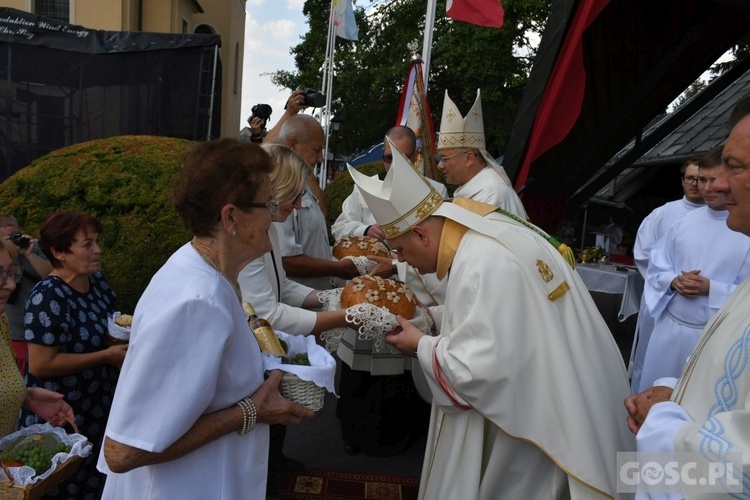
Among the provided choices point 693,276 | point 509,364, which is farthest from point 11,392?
point 693,276

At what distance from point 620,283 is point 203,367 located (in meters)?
7.15

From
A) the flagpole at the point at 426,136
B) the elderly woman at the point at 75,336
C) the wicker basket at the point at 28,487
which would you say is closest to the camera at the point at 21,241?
the elderly woman at the point at 75,336

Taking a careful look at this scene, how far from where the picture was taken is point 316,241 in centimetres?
400

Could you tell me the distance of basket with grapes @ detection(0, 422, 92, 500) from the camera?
6.39ft

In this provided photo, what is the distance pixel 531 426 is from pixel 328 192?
6.88 m

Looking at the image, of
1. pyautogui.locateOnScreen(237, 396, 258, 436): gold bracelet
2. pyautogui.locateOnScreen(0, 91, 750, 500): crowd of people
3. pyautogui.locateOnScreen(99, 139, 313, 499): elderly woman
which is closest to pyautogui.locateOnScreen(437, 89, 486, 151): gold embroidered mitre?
pyautogui.locateOnScreen(0, 91, 750, 500): crowd of people

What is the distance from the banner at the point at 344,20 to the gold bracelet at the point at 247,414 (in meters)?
15.0

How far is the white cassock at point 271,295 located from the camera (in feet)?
9.43

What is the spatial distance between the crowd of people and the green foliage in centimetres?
87

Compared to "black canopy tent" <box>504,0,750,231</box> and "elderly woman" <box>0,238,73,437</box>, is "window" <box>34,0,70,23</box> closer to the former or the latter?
"black canopy tent" <box>504,0,750,231</box>

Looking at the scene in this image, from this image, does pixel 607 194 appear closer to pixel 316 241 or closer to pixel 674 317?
pixel 674 317

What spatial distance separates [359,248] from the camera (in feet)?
13.6

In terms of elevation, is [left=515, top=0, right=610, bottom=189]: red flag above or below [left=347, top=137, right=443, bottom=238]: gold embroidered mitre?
above

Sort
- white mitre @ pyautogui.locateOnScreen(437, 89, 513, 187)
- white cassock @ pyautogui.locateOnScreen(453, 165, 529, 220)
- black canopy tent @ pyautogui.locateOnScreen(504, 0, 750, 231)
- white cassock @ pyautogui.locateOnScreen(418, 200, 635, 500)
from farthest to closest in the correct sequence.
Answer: black canopy tent @ pyautogui.locateOnScreen(504, 0, 750, 231)
white mitre @ pyautogui.locateOnScreen(437, 89, 513, 187)
white cassock @ pyautogui.locateOnScreen(453, 165, 529, 220)
white cassock @ pyautogui.locateOnScreen(418, 200, 635, 500)
